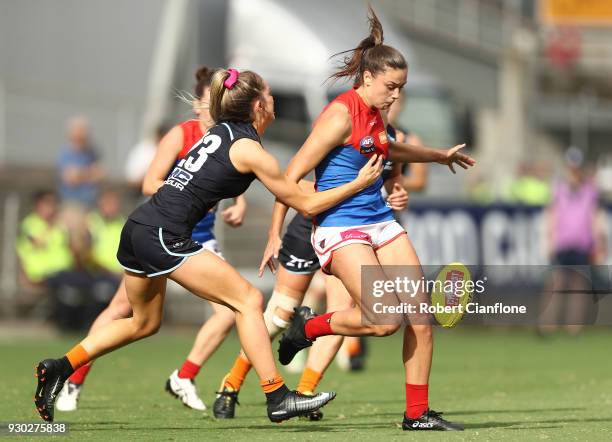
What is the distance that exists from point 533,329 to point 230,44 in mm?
7112

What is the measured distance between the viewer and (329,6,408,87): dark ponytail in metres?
8.49

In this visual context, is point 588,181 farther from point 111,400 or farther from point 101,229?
point 111,400

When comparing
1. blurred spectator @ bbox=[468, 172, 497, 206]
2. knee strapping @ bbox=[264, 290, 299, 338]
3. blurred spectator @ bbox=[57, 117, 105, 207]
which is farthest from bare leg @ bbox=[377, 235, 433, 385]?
blurred spectator @ bbox=[468, 172, 497, 206]

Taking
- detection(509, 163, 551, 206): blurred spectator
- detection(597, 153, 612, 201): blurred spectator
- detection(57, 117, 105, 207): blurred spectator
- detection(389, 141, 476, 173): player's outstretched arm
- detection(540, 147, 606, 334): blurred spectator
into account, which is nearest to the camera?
detection(389, 141, 476, 173): player's outstretched arm

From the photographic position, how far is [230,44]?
78.9 ft

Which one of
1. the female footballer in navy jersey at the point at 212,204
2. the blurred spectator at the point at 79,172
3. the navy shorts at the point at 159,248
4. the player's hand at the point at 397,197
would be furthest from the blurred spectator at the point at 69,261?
the navy shorts at the point at 159,248

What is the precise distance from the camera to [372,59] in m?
8.55

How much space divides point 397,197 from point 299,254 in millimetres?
757

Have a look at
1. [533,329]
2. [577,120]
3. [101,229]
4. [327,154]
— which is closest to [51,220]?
[101,229]

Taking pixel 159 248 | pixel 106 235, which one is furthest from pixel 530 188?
pixel 159 248

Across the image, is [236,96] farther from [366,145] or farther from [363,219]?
[363,219]

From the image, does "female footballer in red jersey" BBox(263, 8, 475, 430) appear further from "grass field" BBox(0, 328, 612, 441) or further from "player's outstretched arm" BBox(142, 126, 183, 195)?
"player's outstretched arm" BBox(142, 126, 183, 195)

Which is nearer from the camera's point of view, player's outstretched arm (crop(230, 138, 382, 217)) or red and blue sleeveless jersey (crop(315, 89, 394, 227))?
player's outstretched arm (crop(230, 138, 382, 217))

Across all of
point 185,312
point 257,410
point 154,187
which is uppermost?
point 154,187
